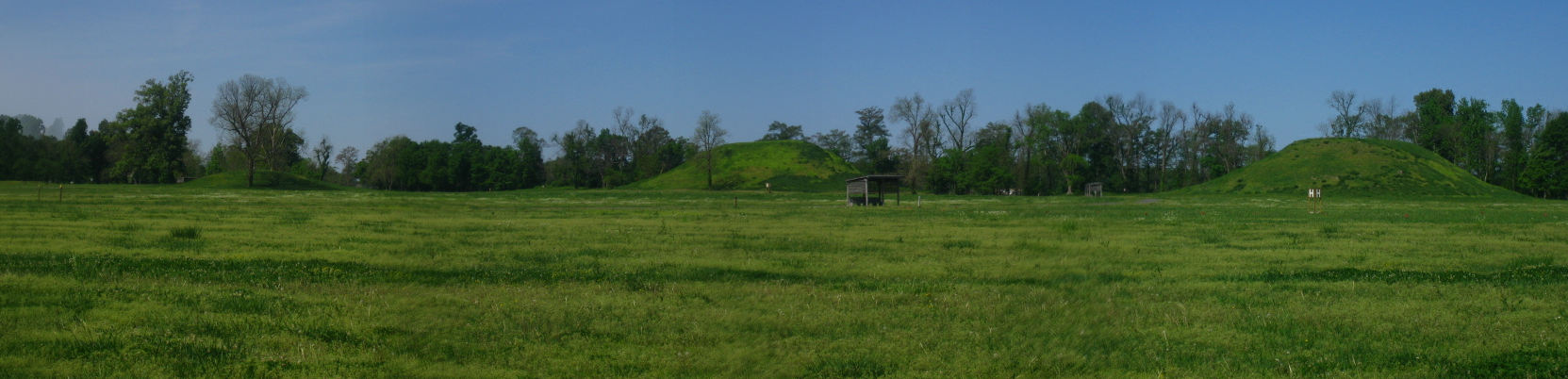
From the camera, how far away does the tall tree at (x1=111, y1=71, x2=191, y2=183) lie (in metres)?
102

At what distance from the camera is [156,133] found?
103188 mm

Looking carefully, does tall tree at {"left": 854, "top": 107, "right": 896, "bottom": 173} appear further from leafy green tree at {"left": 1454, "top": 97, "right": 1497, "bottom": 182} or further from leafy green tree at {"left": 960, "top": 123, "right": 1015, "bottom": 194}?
leafy green tree at {"left": 1454, "top": 97, "right": 1497, "bottom": 182}

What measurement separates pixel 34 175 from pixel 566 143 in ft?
233

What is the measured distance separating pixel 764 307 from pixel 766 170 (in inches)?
5831

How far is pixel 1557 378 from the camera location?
7.47 metres

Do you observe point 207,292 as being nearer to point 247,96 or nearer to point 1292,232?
point 1292,232

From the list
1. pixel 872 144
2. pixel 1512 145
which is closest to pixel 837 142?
pixel 872 144

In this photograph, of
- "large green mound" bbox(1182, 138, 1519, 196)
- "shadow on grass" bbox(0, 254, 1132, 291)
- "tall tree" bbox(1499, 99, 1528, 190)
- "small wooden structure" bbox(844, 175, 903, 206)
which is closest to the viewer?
"shadow on grass" bbox(0, 254, 1132, 291)

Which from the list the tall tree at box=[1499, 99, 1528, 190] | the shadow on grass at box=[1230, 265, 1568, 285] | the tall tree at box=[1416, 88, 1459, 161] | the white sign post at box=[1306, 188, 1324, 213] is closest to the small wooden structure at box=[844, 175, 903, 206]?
the white sign post at box=[1306, 188, 1324, 213]

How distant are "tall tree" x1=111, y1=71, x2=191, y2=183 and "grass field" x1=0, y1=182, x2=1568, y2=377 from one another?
101m

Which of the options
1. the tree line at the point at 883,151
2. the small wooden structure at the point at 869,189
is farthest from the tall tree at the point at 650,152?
the small wooden structure at the point at 869,189

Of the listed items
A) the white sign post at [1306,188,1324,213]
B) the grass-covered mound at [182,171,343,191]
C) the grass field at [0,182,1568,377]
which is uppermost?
the grass-covered mound at [182,171,343,191]

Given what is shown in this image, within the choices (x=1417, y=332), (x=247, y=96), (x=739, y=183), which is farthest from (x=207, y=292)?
(x=739, y=183)

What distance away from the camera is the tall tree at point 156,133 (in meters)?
102
